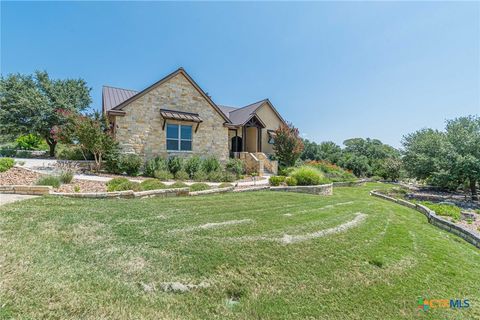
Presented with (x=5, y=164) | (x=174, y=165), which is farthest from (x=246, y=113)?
(x=5, y=164)

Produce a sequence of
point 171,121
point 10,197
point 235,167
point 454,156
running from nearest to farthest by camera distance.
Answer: point 10,197
point 454,156
point 171,121
point 235,167

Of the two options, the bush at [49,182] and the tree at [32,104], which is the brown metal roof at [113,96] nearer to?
the tree at [32,104]

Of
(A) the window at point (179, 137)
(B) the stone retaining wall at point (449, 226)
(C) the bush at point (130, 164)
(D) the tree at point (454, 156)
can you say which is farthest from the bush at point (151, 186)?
(D) the tree at point (454, 156)

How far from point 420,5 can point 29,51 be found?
2007 cm

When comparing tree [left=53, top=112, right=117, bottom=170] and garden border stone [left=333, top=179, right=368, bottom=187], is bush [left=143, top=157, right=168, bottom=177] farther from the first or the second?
garden border stone [left=333, top=179, right=368, bottom=187]

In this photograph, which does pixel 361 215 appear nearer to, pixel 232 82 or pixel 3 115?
pixel 232 82

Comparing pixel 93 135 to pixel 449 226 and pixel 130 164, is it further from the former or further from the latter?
pixel 449 226

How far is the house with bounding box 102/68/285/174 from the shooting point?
13.6 meters

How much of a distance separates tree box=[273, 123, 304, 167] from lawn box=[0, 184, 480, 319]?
13.5 meters

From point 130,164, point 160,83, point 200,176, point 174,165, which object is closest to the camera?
point 130,164

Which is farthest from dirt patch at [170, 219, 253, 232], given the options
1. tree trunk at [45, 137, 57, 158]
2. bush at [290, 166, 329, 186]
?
tree trunk at [45, 137, 57, 158]

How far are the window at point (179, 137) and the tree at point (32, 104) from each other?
8.75 m

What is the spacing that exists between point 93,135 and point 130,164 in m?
2.36

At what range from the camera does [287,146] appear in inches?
745
